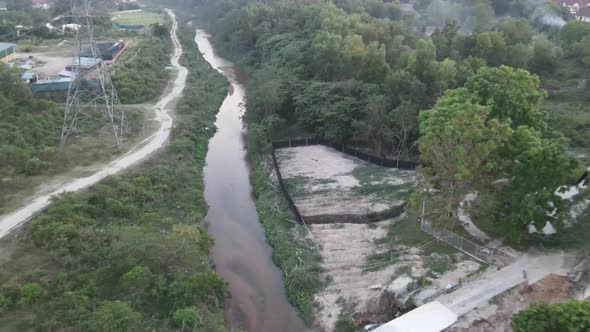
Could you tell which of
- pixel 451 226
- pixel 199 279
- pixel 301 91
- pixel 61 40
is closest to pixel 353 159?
pixel 301 91

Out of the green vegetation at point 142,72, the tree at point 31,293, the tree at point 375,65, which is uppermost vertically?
the tree at point 375,65

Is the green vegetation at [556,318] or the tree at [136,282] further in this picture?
the tree at [136,282]

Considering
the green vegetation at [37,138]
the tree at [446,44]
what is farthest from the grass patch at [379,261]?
the tree at [446,44]

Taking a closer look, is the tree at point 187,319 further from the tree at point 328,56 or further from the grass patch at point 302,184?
the tree at point 328,56

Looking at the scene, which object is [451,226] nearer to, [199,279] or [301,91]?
[199,279]

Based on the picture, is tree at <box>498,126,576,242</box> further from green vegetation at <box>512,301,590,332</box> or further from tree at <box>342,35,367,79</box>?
tree at <box>342,35,367,79</box>

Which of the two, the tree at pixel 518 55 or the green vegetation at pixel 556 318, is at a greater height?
the tree at pixel 518 55

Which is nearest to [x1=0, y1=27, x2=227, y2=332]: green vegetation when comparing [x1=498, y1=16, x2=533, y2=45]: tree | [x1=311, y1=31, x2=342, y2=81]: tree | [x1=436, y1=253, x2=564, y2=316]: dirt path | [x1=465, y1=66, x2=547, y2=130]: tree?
[x1=436, y1=253, x2=564, y2=316]: dirt path
